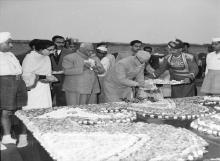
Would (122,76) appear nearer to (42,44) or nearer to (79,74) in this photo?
(79,74)

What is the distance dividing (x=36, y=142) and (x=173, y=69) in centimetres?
321

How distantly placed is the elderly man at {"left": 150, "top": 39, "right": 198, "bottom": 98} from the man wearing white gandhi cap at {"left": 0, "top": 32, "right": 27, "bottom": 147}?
242 centimetres

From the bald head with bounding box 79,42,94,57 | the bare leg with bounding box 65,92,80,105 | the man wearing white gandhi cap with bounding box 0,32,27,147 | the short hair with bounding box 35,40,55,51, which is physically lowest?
the bare leg with bounding box 65,92,80,105

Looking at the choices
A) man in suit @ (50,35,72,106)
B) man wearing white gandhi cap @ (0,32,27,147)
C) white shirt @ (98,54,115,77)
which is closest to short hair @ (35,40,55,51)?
man wearing white gandhi cap @ (0,32,27,147)

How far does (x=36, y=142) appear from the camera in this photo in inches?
95.1

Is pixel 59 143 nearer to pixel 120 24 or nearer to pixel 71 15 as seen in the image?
pixel 71 15

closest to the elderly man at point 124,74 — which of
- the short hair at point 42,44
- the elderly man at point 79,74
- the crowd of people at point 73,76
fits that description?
the crowd of people at point 73,76

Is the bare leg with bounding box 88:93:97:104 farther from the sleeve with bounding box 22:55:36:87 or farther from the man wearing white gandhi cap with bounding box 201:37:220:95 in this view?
the man wearing white gandhi cap with bounding box 201:37:220:95

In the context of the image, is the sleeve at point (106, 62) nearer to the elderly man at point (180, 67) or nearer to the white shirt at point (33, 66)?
the elderly man at point (180, 67)

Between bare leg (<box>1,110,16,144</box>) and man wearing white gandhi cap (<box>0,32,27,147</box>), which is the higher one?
man wearing white gandhi cap (<box>0,32,27,147</box>)

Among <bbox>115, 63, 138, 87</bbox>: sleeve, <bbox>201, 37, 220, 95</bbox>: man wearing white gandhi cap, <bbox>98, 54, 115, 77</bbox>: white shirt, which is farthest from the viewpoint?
<bbox>98, 54, 115, 77</bbox>: white shirt

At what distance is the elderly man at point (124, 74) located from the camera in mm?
4086

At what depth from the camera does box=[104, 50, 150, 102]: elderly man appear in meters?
4.09

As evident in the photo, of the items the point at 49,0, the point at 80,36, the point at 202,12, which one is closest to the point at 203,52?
the point at 202,12
